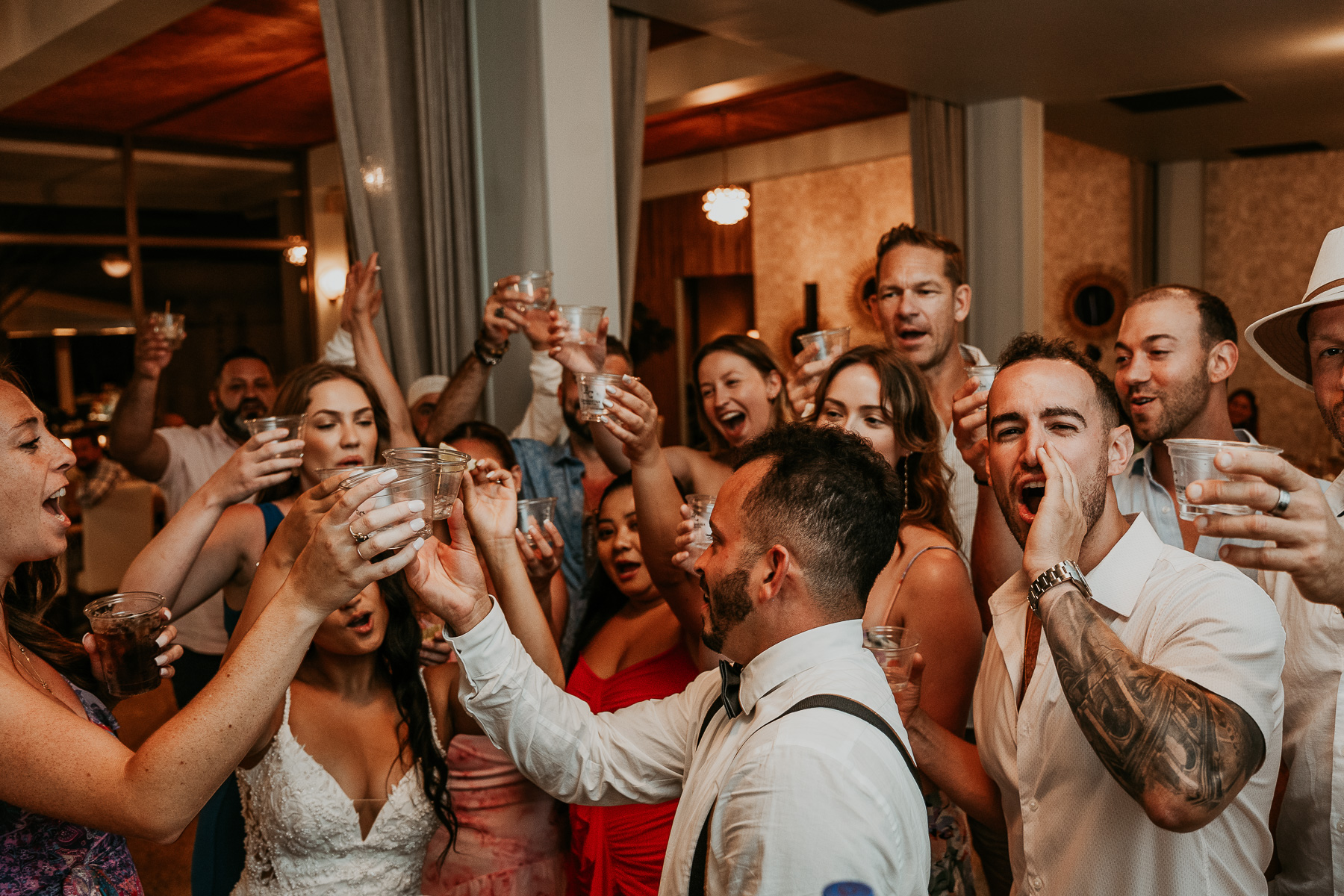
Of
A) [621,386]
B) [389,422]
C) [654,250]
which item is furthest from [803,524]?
[654,250]

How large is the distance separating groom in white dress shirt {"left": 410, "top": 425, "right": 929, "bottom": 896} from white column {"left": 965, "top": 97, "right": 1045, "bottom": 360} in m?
5.73

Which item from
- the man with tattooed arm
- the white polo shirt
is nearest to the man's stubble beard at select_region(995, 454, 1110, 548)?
the man with tattooed arm

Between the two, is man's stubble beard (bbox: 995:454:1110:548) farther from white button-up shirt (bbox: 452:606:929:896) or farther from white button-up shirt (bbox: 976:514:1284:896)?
white button-up shirt (bbox: 452:606:929:896)

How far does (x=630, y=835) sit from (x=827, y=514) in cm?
109

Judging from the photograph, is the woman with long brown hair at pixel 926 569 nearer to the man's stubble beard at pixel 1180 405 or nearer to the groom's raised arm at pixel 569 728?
the groom's raised arm at pixel 569 728

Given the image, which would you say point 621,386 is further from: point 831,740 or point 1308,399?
point 1308,399

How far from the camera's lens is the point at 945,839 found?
6.90ft

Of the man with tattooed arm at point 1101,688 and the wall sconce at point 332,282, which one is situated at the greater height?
the wall sconce at point 332,282

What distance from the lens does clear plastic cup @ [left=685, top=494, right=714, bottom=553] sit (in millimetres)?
1950

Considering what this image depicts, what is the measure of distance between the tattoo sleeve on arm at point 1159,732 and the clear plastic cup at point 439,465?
37.6 inches

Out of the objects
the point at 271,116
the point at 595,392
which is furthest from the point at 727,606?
the point at 271,116

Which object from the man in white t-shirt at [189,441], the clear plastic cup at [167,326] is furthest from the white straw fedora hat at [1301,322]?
the clear plastic cup at [167,326]

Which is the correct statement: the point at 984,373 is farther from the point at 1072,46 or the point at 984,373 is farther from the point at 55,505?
the point at 1072,46

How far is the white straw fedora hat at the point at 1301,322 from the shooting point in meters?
1.77
